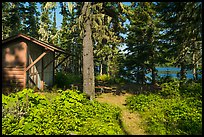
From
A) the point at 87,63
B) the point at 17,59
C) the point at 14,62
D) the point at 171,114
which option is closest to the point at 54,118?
the point at 171,114

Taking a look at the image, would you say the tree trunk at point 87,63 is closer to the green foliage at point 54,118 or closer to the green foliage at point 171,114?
the green foliage at point 171,114

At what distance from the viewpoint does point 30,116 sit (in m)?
6.44

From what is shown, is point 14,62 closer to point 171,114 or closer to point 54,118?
point 54,118

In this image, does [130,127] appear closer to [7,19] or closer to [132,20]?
[132,20]

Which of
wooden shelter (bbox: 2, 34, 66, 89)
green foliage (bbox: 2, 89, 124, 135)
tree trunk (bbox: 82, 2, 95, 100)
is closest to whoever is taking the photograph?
green foliage (bbox: 2, 89, 124, 135)

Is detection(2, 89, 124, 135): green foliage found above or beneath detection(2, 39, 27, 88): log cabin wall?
beneath

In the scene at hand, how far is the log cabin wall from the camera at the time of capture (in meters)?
13.1

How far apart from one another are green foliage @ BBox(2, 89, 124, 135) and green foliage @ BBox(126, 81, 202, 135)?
1.49m

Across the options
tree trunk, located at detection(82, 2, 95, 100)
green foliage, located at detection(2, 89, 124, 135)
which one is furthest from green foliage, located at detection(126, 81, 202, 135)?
tree trunk, located at detection(82, 2, 95, 100)

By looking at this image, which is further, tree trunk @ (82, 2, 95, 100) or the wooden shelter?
the wooden shelter

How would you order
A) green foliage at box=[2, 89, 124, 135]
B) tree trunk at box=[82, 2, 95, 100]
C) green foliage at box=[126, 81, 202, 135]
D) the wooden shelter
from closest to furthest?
green foliage at box=[2, 89, 124, 135], green foliage at box=[126, 81, 202, 135], tree trunk at box=[82, 2, 95, 100], the wooden shelter

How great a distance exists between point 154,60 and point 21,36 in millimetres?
12647

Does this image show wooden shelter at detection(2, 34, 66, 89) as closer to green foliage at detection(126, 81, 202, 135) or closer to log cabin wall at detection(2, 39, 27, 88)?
log cabin wall at detection(2, 39, 27, 88)

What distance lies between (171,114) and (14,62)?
33.9 ft
